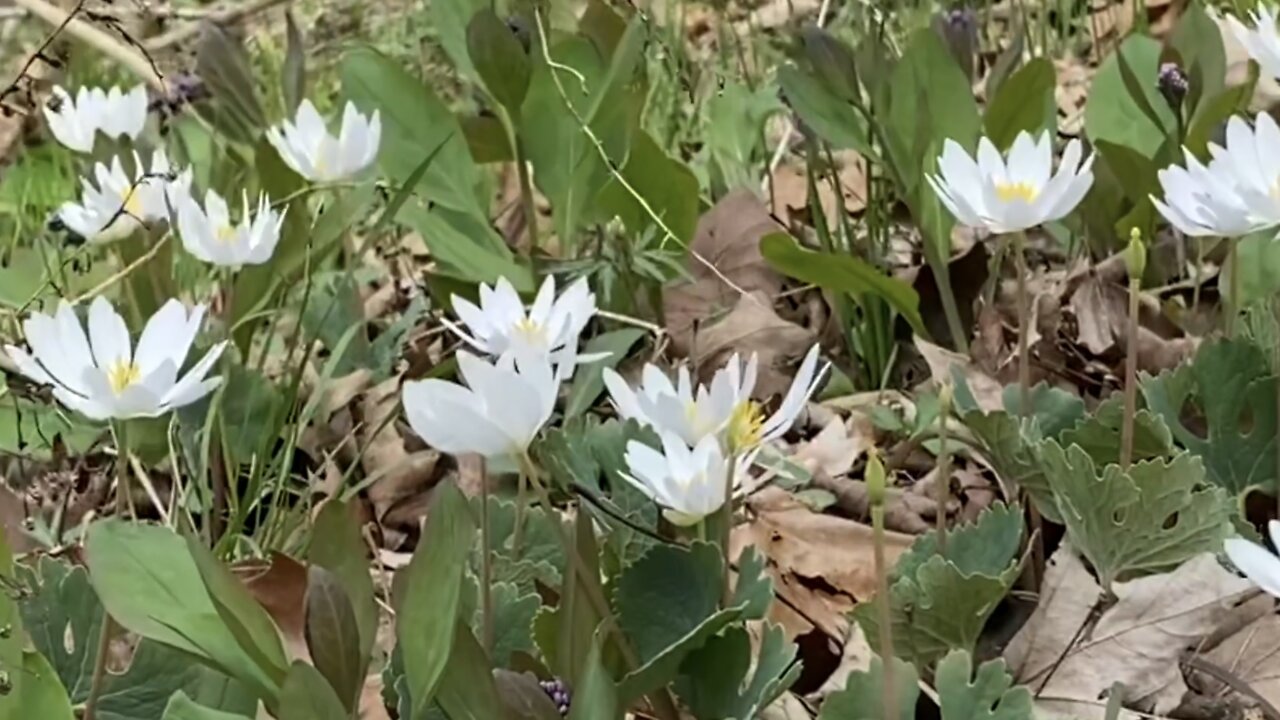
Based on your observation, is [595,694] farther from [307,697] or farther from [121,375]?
[121,375]

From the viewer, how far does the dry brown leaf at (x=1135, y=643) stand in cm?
82

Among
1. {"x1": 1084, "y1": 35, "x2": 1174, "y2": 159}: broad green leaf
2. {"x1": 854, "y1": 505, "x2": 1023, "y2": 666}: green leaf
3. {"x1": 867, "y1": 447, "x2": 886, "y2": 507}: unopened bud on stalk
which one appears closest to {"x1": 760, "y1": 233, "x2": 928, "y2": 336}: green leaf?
{"x1": 1084, "y1": 35, "x2": 1174, "y2": 159}: broad green leaf

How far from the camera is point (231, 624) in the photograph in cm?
66

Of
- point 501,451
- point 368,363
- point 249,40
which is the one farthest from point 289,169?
point 249,40

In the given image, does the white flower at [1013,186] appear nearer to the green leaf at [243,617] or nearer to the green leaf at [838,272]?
the green leaf at [838,272]

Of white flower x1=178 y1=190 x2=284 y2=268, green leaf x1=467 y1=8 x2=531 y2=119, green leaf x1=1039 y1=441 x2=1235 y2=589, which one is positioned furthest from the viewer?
green leaf x1=467 y1=8 x2=531 y2=119

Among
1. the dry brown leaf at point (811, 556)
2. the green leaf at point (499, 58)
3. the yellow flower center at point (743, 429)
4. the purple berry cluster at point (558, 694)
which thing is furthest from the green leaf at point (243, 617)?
the green leaf at point (499, 58)

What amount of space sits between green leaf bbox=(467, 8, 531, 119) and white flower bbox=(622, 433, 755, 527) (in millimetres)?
689

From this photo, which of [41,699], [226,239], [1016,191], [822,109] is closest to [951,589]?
[1016,191]

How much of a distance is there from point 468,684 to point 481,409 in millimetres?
118

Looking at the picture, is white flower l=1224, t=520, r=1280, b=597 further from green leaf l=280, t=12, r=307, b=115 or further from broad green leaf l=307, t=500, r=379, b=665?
green leaf l=280, t=12, r=307, b=115

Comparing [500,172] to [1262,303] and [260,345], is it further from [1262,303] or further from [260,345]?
[1262,303]

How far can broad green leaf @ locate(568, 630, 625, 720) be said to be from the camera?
2.07ft

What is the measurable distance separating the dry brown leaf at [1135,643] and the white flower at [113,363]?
48 centimetres
